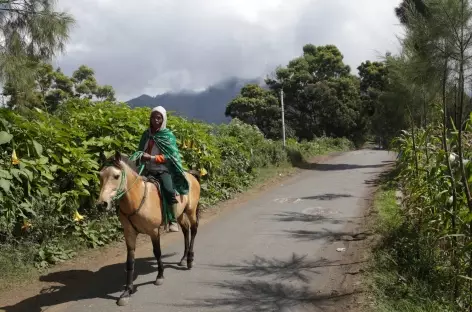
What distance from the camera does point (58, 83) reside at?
73.9ft

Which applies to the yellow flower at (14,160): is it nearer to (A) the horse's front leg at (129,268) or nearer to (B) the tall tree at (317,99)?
(A) the horse's front leg at (129,268)

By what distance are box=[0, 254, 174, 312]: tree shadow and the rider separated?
3.32ft

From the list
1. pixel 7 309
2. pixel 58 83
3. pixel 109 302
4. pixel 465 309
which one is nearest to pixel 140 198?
pixel 109 302

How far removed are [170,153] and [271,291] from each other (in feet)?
7.29

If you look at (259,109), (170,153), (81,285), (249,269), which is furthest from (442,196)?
(259,109)

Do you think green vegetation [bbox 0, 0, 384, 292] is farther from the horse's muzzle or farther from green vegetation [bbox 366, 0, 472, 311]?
green vegetation [bbox 366, 0, 472, 311]

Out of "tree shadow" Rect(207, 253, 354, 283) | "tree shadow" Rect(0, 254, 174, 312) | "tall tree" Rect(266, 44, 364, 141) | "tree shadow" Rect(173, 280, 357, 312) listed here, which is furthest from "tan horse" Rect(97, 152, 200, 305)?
"tall tree" Rect(266, 44, 364, 141)

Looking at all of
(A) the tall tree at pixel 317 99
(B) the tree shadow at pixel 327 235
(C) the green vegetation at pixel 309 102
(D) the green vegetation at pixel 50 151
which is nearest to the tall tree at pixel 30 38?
(D) the green vegetation at pixel 50 151

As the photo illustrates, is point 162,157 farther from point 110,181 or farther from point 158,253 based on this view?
point 158,253

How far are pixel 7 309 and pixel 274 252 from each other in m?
3.89

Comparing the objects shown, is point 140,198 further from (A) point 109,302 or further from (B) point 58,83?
(B) point 58,83

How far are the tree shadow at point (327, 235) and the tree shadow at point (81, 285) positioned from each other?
2.96m

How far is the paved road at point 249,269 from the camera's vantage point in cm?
472

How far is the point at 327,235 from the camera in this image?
7.80 metres
